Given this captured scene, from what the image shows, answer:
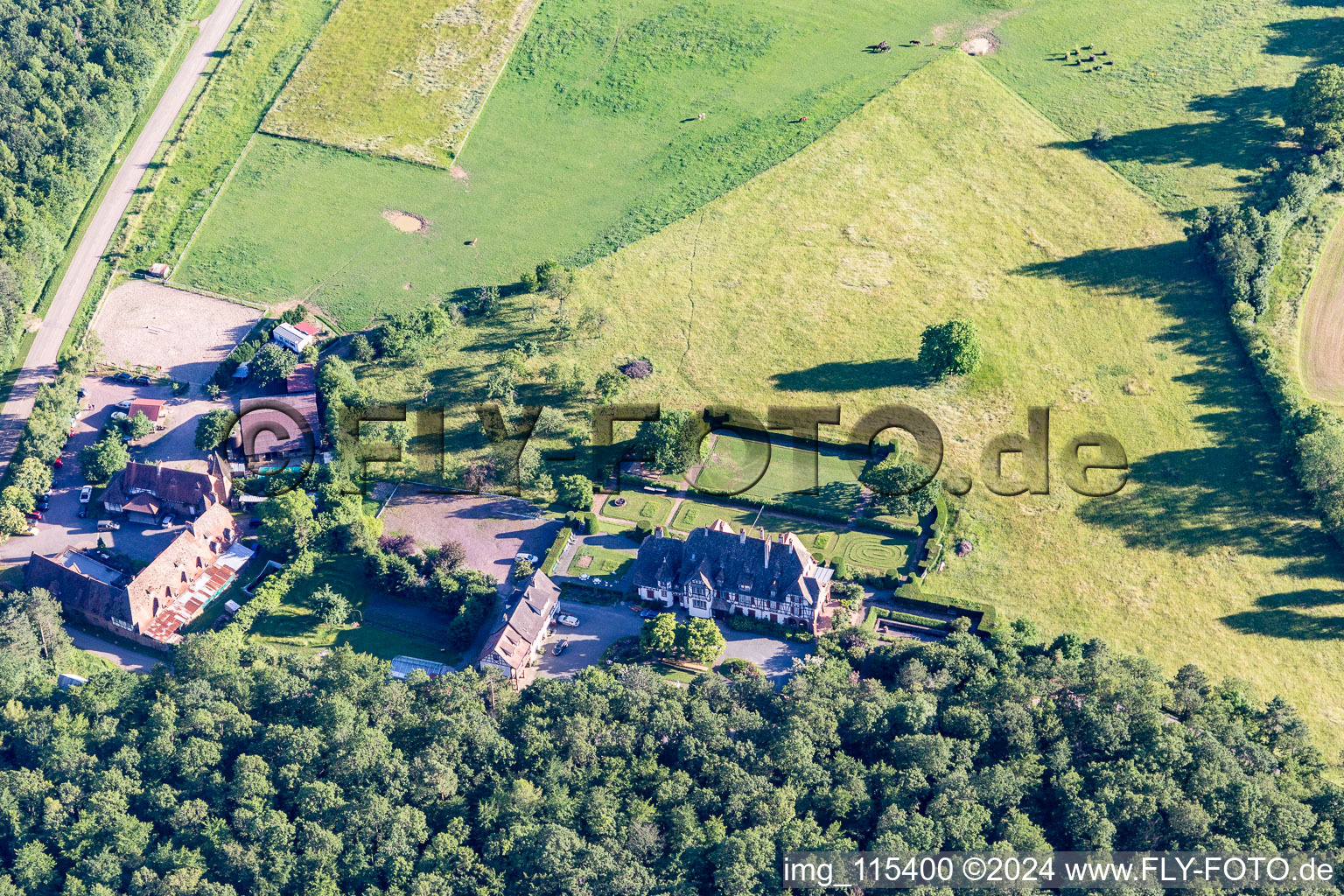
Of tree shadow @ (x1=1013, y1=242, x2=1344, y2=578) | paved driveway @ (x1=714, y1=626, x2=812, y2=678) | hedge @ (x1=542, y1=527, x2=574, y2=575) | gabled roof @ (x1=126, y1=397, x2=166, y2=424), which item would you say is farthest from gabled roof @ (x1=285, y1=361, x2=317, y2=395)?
tree shadow @ (x1=1013, y1=242, x2=1344, y2=578)

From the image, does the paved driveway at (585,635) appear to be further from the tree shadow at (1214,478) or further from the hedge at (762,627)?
the tree shadow at (1214,478)

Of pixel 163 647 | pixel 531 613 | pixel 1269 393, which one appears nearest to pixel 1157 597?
pixel 1269 393

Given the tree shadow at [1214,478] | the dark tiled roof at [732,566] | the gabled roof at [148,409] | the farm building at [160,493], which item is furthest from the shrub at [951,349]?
the gabled roof at [148,409]

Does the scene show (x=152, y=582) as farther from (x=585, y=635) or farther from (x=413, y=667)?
(x=585, y=635)

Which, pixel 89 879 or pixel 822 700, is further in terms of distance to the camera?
pixel 822 700

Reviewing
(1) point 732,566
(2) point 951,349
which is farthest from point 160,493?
(2) point 951,349

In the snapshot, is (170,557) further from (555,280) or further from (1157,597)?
(1157,597)

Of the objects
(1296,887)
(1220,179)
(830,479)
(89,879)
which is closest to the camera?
(1296,887)
